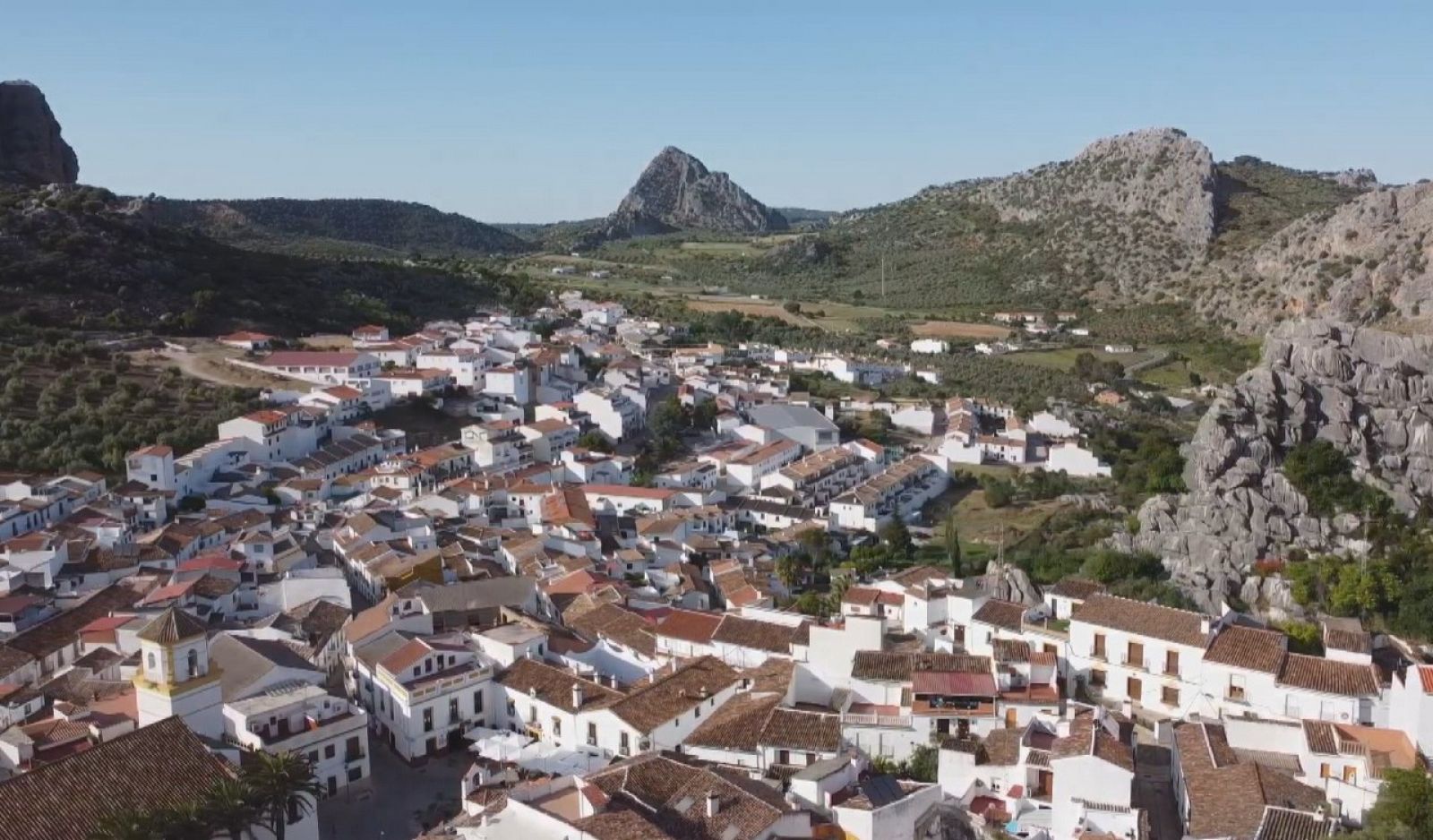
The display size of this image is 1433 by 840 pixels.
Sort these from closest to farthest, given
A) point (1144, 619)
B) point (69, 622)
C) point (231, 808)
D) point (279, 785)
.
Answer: point (231, 808), point (279, 785), point (1144, 619), point (69, 622)

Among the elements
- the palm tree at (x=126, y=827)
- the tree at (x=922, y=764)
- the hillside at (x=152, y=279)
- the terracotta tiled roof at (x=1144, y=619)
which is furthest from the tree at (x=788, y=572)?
the hillside at (x=152, y=279)

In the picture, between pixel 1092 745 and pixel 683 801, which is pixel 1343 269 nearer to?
pixel 1092 745

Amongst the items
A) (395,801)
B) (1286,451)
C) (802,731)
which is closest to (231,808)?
(395,801)

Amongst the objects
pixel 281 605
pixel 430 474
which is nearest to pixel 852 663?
pixel 281 605

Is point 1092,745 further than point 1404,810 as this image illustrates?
Yes

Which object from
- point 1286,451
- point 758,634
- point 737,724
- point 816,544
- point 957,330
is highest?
point 1286,451

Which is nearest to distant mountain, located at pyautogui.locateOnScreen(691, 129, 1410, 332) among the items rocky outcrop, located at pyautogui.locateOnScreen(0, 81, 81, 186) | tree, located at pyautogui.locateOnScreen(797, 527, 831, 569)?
tree, located at pyautogui.locateOnScreen(797, 527, 831, 569)

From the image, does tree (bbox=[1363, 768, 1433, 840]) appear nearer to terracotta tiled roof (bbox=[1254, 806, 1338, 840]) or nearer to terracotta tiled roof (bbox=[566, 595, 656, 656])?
terracotta tiled roof (bbox=[1254, 806, 1338, 840])
